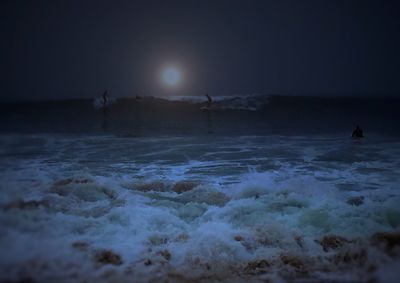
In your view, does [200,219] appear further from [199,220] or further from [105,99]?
[105,99]

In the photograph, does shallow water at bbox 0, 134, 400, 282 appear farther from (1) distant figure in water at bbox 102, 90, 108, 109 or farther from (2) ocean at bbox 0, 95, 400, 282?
(1) distant figure in water at bbox 102, 90, 108, 109

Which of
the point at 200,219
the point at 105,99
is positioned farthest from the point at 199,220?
the point at 105,99

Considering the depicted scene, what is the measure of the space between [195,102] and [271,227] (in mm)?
35562

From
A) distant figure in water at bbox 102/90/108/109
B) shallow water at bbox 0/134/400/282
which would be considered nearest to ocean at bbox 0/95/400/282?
shallow water at bbox 0/134/400/282

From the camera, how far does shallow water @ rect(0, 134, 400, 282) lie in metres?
3.50

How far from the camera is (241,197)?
6.00 m

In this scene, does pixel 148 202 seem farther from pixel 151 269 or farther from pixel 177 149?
pixel 177 149

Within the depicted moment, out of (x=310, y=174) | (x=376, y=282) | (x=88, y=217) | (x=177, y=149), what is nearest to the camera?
(x=376, y=282)

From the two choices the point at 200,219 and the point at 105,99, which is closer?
the point at 200,219

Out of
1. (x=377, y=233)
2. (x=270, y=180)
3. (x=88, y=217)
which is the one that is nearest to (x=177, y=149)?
(x=270, y=180)

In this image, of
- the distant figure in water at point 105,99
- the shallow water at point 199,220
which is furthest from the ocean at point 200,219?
the distant figure in water at point 105,99

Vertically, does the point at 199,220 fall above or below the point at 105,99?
below

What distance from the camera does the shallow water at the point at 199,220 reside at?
3504mm

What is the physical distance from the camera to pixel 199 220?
16.4ft
